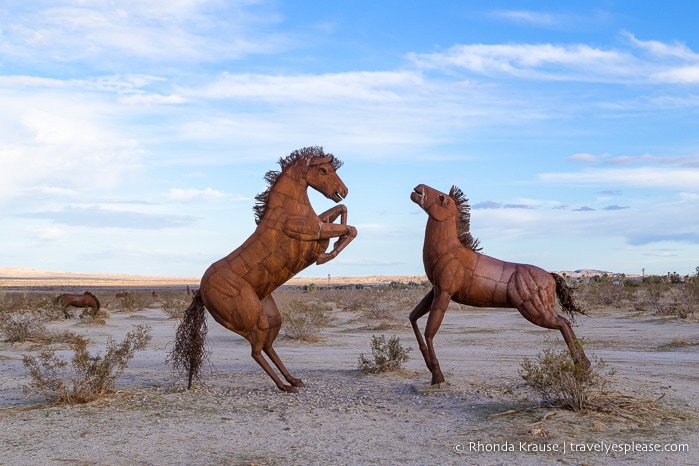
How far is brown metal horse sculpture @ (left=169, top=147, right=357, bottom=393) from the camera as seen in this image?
30.8ft

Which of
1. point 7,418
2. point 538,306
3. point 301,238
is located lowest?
point 7,418

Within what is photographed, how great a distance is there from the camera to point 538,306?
9578 mm

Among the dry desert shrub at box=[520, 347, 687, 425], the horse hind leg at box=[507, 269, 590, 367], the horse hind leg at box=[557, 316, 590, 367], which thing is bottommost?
the dry desert shrub at box=[520, 347, 687, 425]

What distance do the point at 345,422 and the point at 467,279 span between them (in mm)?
2576

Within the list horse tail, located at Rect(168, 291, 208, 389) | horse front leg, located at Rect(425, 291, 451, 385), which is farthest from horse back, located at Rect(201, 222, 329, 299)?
horse front leg, located at Rect(425, 291, 451, 385)

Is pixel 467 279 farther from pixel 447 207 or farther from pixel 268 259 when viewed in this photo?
pixel 268 259

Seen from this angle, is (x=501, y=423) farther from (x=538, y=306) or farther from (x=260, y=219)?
(x=260, y=219)

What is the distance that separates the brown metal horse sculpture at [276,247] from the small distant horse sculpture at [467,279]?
4.03 ft

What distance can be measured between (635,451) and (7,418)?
22.5ft

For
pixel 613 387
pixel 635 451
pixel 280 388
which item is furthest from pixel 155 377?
pixel 635 451

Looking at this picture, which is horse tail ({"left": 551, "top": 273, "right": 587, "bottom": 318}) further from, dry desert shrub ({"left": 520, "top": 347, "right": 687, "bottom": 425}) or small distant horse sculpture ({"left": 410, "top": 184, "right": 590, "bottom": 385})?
dry desert shrub ({"left": 520, "top": 347, "right": 687, "bottom": 425})

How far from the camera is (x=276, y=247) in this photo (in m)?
9.45

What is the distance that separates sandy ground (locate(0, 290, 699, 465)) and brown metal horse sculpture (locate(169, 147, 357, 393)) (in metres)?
1.04

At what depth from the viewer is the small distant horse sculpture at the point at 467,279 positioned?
9.58 metres
